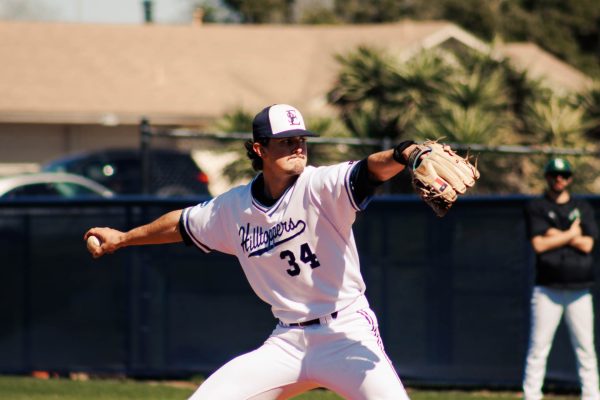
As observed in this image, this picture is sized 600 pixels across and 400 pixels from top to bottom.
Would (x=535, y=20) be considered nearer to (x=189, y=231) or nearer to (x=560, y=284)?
(x=560, y=284)

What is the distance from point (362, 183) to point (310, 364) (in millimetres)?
918

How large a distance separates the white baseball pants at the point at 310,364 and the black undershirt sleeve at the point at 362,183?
64cm

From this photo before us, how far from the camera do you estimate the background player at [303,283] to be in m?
4.94

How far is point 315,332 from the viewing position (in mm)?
5059

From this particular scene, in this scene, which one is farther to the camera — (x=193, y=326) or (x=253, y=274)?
(x=193, y=326)

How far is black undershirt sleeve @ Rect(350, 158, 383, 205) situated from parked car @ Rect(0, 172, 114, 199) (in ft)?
34.2

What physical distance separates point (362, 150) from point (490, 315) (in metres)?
4.20

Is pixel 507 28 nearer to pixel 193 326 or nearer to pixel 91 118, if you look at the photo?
pixel 91 118

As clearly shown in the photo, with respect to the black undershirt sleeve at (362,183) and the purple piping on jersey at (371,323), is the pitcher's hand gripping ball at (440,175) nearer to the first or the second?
the black undershirt sleeve at (362,183)

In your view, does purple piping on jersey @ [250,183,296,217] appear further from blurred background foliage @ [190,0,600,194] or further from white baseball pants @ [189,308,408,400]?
blurred background foliage @ [190,0,600,194]

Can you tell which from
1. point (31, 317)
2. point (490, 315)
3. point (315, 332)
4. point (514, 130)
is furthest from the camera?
point (514, 130)

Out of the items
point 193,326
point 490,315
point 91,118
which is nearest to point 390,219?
point 490,315

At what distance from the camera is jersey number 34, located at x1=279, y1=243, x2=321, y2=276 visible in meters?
5.04

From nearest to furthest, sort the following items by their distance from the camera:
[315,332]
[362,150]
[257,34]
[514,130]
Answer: [315,332] → [362,150] → [514,130] → [257,34]
